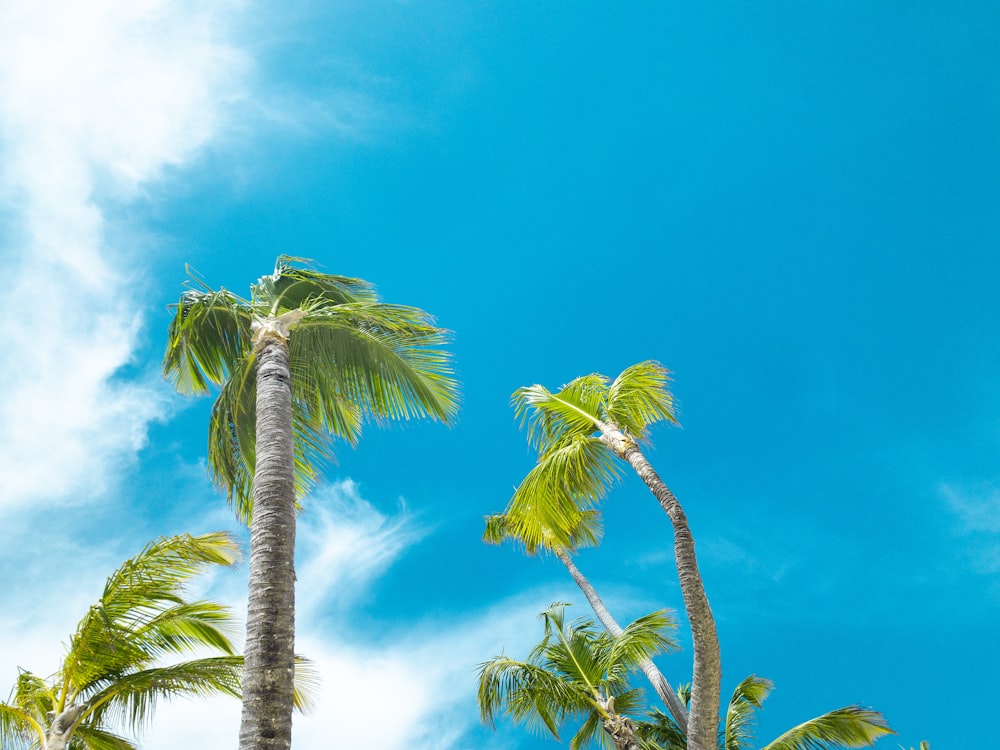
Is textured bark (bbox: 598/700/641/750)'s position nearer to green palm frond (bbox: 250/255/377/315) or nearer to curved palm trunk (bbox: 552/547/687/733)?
curved palm trunk (bbox: 552/547/687/733)

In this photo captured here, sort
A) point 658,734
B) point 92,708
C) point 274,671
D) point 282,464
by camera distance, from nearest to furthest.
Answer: point 274,671, point 282,464, point 92,708, point 658,734

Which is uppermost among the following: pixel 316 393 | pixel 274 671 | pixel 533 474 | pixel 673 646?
pixel 316 393

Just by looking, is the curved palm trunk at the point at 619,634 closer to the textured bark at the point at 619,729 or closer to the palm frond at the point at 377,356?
the textured bark at the point at 619,729

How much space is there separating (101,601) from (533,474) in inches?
228

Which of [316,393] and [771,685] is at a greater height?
[316,393]

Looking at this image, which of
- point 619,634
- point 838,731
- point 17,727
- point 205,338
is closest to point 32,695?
point 17,727

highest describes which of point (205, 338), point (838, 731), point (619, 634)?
point (205, 338)

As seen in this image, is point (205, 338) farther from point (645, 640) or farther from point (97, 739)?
point (645, 640)

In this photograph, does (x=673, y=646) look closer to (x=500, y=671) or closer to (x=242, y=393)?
(x=500, y=671)

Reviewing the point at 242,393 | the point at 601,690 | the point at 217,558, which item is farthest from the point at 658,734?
the point at 242,393

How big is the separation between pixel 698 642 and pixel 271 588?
443 cm

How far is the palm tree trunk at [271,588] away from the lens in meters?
5.39

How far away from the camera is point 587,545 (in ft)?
64.5

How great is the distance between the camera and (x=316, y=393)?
10258mm
